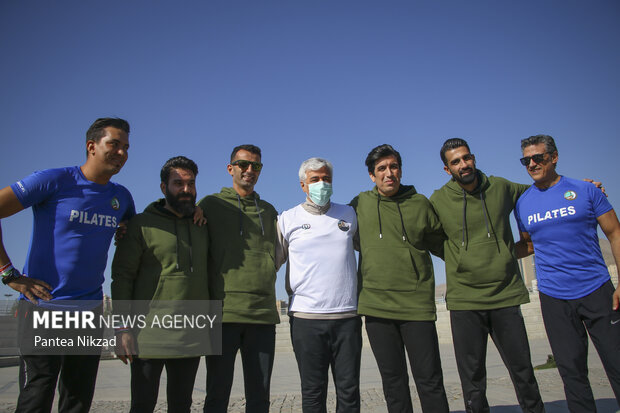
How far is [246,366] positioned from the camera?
11.8 feet

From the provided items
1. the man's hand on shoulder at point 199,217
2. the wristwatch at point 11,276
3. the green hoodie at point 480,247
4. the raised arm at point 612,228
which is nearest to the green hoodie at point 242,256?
the man's hand on shoulder at point 199,217

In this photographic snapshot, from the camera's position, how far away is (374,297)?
366 cm

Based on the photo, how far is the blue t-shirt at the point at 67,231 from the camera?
3.21 m

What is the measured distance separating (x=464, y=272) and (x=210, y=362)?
2.40 m

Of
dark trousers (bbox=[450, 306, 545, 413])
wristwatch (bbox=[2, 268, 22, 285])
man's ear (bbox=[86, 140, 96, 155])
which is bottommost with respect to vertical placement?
dark trousers (bbox=[450, 306, 545, 413])

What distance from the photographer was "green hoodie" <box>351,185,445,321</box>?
3.61 meters

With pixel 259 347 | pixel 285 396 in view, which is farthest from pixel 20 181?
pixel 285 396

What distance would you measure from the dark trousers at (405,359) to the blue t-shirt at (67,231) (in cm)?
241

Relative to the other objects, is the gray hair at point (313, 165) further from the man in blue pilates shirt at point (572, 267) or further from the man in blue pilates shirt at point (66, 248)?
the man in blue pilates shirt at point (572, 267)

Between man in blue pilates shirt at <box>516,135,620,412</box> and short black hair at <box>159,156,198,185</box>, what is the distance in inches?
130

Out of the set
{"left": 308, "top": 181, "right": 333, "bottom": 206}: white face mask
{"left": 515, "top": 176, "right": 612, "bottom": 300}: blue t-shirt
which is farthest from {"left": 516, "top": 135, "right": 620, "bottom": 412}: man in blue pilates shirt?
{"left": 308, "top": 181, "right": 333, "bottom": 206}: white face mask

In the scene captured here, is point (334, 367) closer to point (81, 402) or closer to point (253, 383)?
point (253, 383)

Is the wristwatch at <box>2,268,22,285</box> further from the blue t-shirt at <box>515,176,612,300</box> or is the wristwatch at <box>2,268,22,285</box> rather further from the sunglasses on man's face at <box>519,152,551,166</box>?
the sunglasses on man's face at <box>519,152,551,166</box>

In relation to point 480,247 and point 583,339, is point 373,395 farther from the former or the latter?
point 480,247
